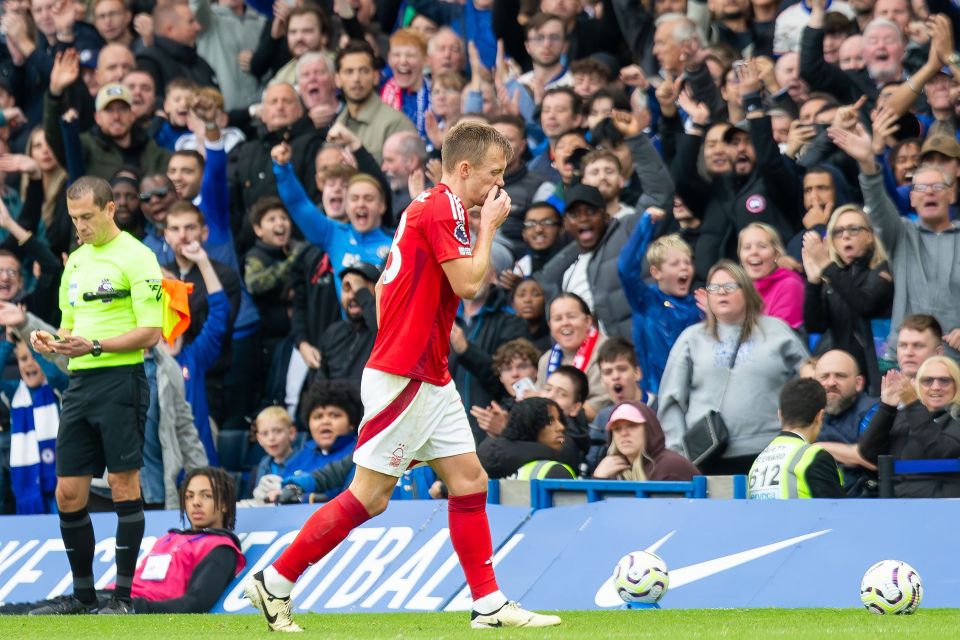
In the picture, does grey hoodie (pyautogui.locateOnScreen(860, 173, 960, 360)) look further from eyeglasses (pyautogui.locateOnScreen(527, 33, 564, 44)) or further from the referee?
eyeglasses (pyautogui.locateOnScreen(527, 33, 564, 44))

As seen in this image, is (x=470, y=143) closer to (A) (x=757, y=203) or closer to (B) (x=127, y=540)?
(B) (x=127, y=540)

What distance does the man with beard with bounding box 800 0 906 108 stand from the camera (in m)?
13.7

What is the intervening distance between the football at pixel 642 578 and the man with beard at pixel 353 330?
498cm

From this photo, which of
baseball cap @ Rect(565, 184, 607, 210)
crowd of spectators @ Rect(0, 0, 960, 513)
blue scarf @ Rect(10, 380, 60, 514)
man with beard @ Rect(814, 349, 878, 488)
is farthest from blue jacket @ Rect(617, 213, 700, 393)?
blue scarf @ Rect(10, 380, 60, 514)

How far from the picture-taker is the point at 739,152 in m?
13.4

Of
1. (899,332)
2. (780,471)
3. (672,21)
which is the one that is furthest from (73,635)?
(672,21)

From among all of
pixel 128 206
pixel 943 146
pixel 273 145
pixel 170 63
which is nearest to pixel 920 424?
pixel 943 146

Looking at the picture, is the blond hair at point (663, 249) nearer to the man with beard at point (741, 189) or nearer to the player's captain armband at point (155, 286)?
Result: the man with beard at point (741, 189)

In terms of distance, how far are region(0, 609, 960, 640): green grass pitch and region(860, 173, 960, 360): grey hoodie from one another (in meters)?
3.98

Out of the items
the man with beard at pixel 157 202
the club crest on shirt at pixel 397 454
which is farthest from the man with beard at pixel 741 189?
the club crest on shirt at pixel 397 454

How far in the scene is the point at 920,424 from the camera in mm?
9836

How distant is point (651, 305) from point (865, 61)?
326 centimetres

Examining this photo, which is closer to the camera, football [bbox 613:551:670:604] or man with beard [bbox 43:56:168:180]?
football [bbox 613:551:670:604]

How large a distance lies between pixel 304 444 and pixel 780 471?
190 inches
